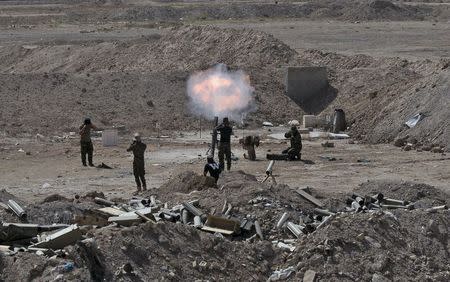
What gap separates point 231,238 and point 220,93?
17.6 metres

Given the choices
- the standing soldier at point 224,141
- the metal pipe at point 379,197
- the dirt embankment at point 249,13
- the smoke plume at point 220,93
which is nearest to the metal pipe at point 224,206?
the metal pipe at point 379,197

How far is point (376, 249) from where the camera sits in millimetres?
16281

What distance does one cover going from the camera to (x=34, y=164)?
26.8m

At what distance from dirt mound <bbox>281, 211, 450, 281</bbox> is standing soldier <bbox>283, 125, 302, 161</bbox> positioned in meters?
9.34

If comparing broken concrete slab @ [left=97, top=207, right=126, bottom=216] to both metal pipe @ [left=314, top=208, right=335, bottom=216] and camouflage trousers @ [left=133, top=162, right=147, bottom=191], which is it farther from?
camouflage trousers @ [left=133, top=162, right=147, bottom=191]

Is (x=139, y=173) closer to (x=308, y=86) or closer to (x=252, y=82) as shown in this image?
(x=252, y=82)

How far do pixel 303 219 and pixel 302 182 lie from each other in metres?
6.68

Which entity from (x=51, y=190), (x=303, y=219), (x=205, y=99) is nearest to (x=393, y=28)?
(x=205, y=99)

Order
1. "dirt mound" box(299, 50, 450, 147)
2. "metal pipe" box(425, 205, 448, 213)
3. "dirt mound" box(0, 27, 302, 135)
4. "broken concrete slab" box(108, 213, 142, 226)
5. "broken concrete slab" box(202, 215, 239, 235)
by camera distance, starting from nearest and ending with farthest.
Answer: "broken concrete slab" box(108, 213, 142, 226) → "broken concrete slab" box(202, 215, 239, 235) → "metal pipe" box(425, 205, 448, 213) → "dirt mound" box(299, 50, 450, 147) → "dirt mound" box(0, 27, 302, 135)

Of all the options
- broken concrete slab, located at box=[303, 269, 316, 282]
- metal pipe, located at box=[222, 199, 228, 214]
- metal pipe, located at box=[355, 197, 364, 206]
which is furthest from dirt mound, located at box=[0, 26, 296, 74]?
broken concrete slab, located at box=[303, 269, 316, 282]

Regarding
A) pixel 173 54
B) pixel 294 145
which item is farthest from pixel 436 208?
pixel 173 54

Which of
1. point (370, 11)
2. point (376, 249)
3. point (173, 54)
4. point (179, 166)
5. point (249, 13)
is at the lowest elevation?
point (179, 166)

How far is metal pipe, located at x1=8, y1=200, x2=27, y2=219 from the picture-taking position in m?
17.0

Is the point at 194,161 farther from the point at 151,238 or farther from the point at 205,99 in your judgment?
the point at 151,238
